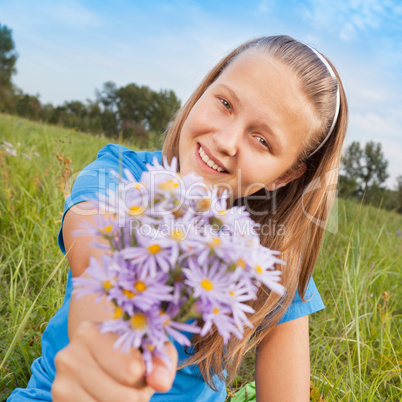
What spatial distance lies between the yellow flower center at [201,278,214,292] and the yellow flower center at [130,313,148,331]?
8 centimetres

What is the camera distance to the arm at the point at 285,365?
1687mm

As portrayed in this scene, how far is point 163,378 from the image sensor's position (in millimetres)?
524

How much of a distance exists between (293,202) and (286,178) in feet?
0.40

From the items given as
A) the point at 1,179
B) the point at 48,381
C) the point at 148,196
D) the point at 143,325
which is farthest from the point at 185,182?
the point at 1,179

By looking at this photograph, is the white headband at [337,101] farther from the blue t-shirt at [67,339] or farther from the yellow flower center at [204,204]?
the yellow flower center at [204,204]

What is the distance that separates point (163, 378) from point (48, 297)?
1.66 m

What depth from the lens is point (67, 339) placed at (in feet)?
4.68

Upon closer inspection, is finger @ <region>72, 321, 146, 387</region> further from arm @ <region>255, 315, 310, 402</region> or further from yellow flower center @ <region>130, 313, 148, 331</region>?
arm @ <region>255, 315, 310, 402</region>

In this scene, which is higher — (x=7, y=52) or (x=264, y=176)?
(x=7, y=52)

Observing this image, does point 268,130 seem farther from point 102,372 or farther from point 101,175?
point 102,372

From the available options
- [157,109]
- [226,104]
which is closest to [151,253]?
[226,104]

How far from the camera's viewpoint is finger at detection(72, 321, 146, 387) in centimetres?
52

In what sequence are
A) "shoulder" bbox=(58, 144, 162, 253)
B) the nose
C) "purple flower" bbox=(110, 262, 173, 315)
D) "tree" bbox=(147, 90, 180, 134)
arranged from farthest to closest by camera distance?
"tree" bbox=(147, 90, 180, 134), the nose, "shoulder" bbox=(58, 144, 162, 253), "purple flower" bbox=(110, 262, 173, 315)

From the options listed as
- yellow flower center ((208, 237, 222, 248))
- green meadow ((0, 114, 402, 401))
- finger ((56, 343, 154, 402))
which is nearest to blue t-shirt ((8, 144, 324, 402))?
A: green meadow ((0, 114, 402, 401))
